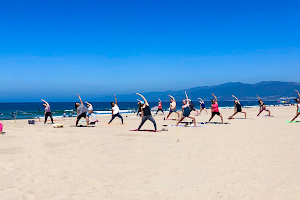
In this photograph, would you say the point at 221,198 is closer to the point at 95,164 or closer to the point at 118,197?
the point at 118,197

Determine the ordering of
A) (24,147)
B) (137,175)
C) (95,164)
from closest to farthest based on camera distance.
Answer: (137,175) → (95,164) → (24,147)

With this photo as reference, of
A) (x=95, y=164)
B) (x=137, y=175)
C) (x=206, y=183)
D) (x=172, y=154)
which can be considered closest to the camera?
(x=206, y=183)

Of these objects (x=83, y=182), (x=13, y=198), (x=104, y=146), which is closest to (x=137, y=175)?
(x=83, y=182)

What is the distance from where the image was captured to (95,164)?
633 centimetres

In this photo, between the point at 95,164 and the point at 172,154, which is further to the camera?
the point at 172,154

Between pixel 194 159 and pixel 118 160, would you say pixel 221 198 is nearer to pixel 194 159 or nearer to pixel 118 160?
pixel 194 159

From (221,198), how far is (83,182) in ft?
8.91

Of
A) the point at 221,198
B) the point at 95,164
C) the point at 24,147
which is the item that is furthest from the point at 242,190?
the point at 24,147

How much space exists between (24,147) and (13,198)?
4684 millimetres

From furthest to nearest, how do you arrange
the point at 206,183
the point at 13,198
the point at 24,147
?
the point at 24,147 < the point at 206,183 < the point at 13,198

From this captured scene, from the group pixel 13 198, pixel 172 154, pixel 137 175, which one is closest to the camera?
pixel 13 198

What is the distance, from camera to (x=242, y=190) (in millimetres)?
4504

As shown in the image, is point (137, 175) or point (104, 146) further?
point (104, 146)

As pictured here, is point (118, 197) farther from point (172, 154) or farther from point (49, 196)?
point (172, 154)
